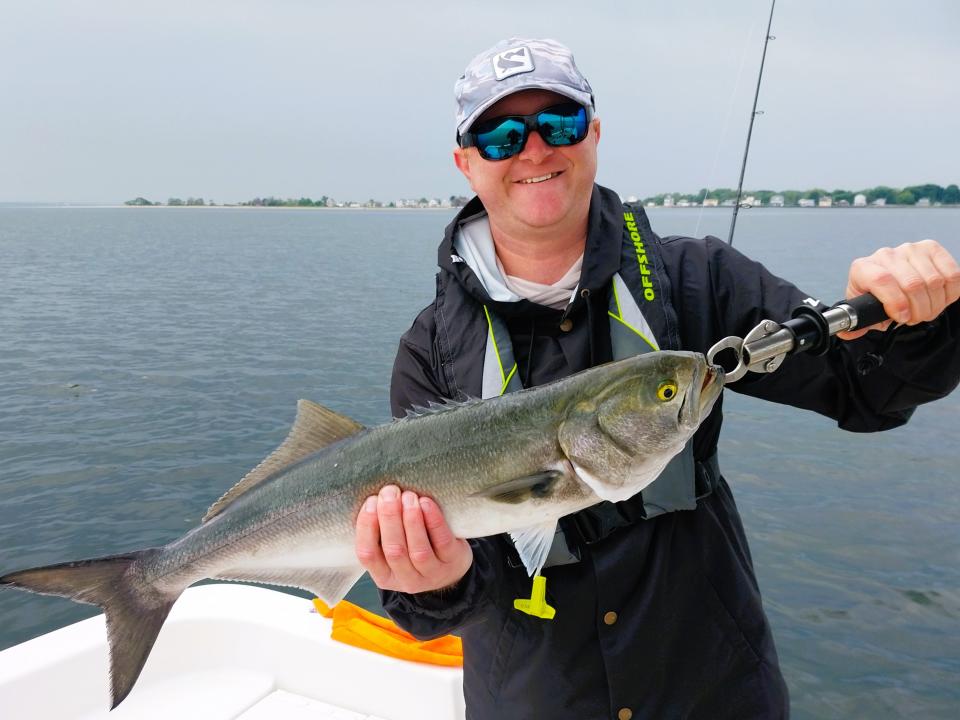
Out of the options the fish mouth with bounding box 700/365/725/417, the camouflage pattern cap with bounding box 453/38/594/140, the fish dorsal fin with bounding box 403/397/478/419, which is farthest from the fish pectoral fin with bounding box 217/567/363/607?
the camouflage pattern cap with bounding box 453/38/594/140

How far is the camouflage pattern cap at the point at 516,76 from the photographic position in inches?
125

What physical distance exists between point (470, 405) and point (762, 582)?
820cm

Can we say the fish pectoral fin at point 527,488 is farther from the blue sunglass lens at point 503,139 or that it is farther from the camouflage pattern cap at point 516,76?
the camouflage pattern cap at point 516,76

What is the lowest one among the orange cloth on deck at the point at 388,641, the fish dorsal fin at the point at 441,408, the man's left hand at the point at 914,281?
the orange cloth on deck at the point at 388,641

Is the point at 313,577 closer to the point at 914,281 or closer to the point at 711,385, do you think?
the point at 711,385

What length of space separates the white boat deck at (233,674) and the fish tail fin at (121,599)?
2.19 m

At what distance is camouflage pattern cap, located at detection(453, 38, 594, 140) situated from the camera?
318cm

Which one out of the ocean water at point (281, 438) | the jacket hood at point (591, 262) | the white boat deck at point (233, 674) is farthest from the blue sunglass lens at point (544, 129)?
the ocean water at point (281, 438)

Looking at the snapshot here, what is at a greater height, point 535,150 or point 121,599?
point 535,150

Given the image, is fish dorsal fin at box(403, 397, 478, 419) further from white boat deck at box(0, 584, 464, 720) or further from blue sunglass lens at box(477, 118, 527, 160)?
white boat deck at box(0, 584, 464, 720)

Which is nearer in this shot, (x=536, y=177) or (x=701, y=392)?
(x=701, y=392)

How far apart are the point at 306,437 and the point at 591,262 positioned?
5.04ft

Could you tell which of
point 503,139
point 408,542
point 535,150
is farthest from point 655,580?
point 503,139

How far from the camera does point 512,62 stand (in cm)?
325
